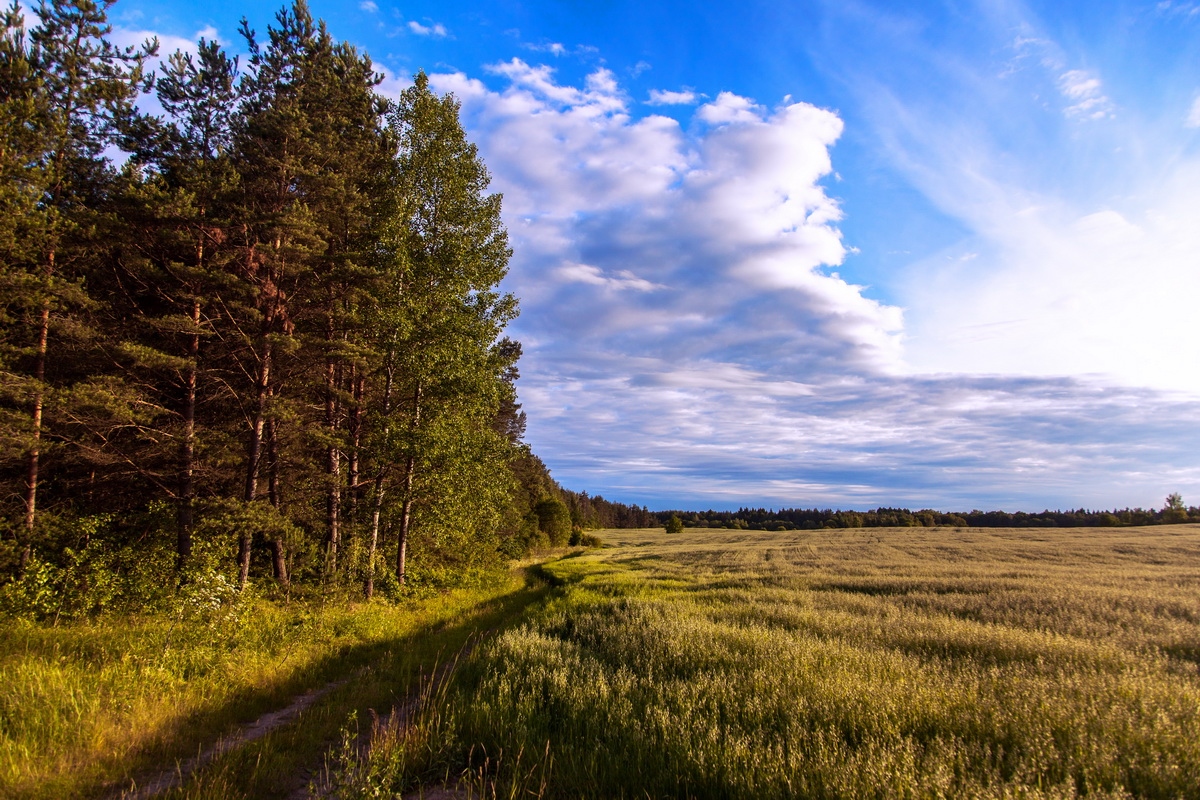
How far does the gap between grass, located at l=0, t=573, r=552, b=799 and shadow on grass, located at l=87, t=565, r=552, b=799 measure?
0.07 ft

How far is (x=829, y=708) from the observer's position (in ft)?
18.3

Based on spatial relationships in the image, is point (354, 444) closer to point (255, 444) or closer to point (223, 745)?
point (255, 444)

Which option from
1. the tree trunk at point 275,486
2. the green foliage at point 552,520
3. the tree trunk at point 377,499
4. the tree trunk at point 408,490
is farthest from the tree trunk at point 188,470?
the green foliage at point 552,520

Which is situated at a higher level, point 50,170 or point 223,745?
point 50,170

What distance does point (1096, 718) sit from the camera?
16.4 feet

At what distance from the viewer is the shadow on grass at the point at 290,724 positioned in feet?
18.4

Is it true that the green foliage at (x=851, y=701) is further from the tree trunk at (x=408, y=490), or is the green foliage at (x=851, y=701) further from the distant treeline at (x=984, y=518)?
the distant treeline at (x=984, y=518)

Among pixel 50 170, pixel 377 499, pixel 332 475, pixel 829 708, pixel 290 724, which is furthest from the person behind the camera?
pixel 377 499

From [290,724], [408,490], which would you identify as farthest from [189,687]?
[408,490]

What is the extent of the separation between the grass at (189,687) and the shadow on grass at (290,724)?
22 mm

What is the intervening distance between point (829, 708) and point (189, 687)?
972 cm

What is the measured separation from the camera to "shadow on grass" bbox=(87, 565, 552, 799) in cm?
559

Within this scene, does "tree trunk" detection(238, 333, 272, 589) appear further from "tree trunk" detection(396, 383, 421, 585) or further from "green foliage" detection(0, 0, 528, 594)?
"tree trunk" detection(396, 383, 421, 585)

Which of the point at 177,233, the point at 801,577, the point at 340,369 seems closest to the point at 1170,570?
the point at 801,577
